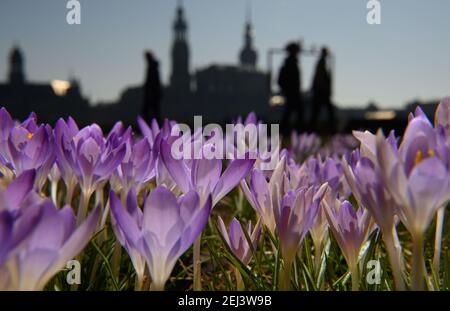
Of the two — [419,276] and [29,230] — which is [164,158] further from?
[419,276]

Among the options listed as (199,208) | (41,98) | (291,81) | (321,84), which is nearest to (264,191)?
(199,208)

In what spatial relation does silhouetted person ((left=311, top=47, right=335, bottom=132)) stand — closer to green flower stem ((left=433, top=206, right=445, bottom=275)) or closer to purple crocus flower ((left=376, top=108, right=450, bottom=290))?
green flower stem ((left=433, top=206, right=445, bottom=275))

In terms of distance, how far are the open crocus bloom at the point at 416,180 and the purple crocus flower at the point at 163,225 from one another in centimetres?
24

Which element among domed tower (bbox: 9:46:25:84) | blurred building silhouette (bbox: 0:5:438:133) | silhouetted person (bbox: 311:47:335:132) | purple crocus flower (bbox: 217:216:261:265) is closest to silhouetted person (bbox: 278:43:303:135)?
silhouetted person (bbox: 311:47:335:132)

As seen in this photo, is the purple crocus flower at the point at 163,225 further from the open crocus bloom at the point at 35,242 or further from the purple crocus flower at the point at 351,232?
the purple crocus flower at the point at 351,232

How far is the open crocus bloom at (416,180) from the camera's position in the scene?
2.07 ft

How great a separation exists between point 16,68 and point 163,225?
123m

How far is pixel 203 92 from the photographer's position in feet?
411

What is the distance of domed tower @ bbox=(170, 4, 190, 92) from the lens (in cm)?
12769

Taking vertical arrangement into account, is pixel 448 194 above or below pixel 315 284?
above

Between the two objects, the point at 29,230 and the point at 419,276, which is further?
the point at 419,276

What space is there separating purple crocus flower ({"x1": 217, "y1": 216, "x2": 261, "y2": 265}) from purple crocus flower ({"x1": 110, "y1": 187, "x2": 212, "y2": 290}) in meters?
0.28
